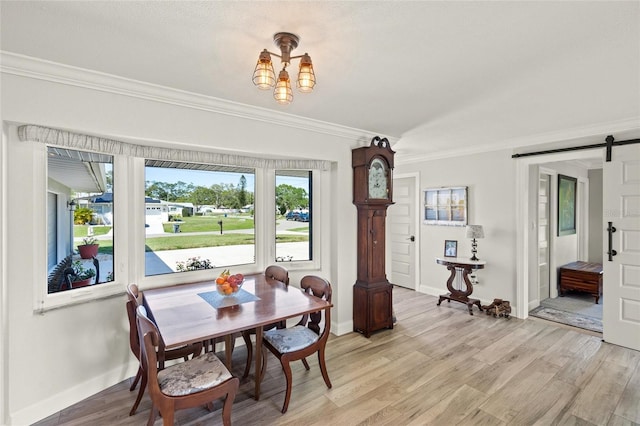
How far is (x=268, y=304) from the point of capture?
2.36 m

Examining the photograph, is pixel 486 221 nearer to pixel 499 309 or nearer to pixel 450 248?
pixel 450 248

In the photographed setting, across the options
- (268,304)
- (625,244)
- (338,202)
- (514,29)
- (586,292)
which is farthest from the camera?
(586,292)

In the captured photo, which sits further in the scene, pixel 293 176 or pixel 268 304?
pixel 293 176

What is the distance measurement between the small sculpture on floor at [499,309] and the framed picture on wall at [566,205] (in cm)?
179

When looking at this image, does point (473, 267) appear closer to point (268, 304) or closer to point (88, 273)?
point (268, 304)

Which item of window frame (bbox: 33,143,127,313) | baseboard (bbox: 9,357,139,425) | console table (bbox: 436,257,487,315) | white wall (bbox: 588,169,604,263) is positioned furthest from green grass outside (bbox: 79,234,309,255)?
white wall (bbox: 588,169,604,263)

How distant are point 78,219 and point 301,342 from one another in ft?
6.67

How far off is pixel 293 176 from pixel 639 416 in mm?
3515

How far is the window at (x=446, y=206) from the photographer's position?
15.1 feet

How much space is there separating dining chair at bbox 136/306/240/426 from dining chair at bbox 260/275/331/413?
43cm

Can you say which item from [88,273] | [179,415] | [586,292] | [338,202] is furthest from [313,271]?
[586,292]

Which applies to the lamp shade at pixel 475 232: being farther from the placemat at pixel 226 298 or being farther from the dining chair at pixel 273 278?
the placemat at pixel 226 298

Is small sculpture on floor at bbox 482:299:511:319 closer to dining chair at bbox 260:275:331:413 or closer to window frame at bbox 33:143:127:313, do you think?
dining chair at bbox 260:275:331:413

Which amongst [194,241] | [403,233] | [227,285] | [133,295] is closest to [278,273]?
[227,285]
